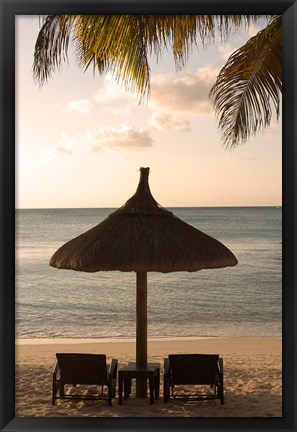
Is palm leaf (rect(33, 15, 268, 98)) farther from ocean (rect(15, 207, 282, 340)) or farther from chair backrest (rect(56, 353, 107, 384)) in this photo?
ocean (rect(15, 207, 282, 340))

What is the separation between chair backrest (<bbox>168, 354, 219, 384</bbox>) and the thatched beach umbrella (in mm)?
263

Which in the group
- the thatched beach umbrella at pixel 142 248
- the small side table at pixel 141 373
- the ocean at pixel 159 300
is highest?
the thatched beach umbrella at pixel 142 248

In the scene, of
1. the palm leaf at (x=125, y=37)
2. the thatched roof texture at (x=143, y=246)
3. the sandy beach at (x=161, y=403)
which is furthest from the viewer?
the palm leaf at (x=125, y=37)

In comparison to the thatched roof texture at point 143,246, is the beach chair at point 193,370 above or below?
below

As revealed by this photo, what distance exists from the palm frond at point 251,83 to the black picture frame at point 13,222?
8.32ft

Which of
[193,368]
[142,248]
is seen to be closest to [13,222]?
[142,248]

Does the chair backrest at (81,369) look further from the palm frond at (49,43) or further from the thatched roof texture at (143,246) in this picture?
the palm frond at (49,43)

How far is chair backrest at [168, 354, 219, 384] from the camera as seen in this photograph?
430 cm

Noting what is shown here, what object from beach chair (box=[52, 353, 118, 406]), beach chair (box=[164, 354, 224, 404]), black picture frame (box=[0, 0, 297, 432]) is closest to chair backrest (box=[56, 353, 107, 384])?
beach chair (box=[52, 353, 118, 406])

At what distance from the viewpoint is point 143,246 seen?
4.28m

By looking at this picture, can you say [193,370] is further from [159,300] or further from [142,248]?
[159,300]

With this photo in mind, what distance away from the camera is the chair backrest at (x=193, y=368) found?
4.30 metres

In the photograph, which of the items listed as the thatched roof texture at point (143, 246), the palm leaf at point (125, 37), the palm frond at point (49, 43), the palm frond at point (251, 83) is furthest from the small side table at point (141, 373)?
the palm frond at point (49, 43)

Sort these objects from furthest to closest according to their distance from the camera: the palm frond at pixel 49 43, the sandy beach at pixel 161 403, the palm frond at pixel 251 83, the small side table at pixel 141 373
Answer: the palm frond at pixel 49 43
the palm frond at pixel 251 83
the sandy beach at pixel 161 403
the small side table at pixel 141 373
